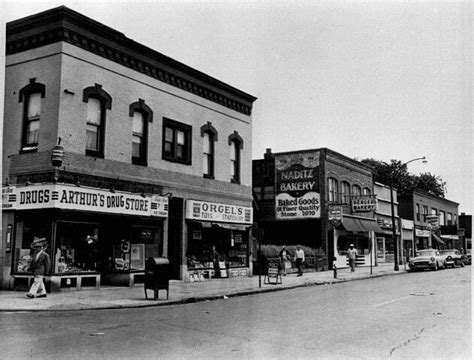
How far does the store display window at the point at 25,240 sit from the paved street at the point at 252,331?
480 centimetres

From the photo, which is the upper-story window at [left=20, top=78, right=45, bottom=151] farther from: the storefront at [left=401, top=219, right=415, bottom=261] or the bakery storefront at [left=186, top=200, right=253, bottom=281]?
the storefront at [left=401, top=219, right=415, bottom=261]

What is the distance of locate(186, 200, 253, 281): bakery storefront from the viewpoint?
22.8m

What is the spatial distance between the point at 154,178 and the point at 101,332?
37.6ft

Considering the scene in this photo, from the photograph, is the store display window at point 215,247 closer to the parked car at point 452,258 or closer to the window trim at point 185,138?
the window trim at point 185,138

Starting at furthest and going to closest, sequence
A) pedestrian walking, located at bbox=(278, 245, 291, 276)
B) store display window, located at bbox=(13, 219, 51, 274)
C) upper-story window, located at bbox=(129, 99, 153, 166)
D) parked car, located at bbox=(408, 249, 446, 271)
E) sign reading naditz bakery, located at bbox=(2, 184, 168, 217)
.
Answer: parked car, located at bbox=(408, 249, 446, 271) → pedestrian walking, located at bbox=(278, 245, 291, 276) → upper-story window, located at bbox=(129, 99, 153, 166) → store display window, located at bbox=(13, 219, 51, 274) → sign reading naditz bakery, located at bbox=(2, 184, 168, 217)

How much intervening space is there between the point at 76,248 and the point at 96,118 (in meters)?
4.63

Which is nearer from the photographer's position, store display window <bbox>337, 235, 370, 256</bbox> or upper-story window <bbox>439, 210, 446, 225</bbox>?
store display window <bbox>337, 235, 370, 256</bbox>

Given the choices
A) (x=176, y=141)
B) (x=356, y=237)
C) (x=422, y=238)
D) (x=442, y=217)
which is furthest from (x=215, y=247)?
(x=442, y=217)

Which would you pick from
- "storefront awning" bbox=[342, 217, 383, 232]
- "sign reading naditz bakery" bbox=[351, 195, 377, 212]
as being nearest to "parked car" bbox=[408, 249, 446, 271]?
"sign reading naditz bakery" bbox=[351, 195, 377, 212]

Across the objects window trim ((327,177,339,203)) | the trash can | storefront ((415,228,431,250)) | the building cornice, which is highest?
the building cornice

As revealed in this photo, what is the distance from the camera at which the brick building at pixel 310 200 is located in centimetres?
3603

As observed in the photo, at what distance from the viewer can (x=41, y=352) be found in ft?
26.3

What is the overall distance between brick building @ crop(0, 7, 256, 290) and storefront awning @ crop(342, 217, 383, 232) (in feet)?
48.5

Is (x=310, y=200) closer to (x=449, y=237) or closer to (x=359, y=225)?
(x=359, y=225)
